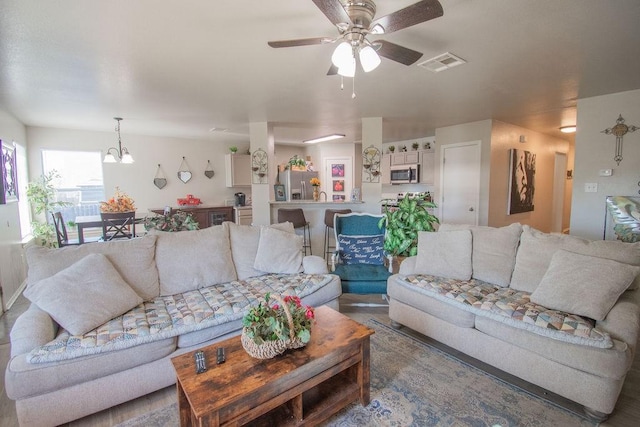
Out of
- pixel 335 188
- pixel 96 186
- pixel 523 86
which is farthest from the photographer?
pixel 335 188

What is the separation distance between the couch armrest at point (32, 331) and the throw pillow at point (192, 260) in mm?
732


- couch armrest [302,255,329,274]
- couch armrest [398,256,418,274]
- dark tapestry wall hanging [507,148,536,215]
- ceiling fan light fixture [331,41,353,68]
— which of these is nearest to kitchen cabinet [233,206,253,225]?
couch armrest [302,255,329,274]

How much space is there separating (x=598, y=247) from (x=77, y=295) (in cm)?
353

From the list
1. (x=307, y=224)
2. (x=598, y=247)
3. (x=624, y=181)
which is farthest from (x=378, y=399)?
(x=624, y=181)

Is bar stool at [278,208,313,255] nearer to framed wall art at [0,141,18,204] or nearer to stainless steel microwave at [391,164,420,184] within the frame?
stainless steel microwave at [391,164,420,184]

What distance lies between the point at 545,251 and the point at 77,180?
7223 millimetres

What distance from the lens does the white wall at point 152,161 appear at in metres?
5.36

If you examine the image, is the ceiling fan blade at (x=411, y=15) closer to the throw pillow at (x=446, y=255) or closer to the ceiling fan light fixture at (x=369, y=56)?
the ceiling fan light fixture at (x=369, y=56)

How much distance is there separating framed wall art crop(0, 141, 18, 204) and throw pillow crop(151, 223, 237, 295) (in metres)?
2.08

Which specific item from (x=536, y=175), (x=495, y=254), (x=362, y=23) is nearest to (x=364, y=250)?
(x=495, y=254)

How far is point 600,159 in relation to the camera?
3.76 metres

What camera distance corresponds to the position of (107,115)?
14.6 feet

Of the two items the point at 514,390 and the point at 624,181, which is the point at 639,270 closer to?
the point at 514,390

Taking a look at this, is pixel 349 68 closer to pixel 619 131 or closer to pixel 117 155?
pixel 619 131
